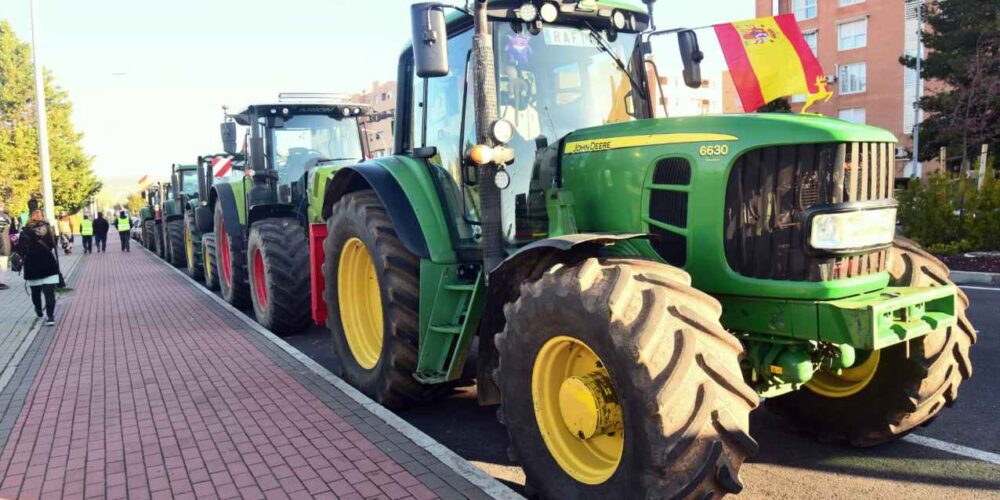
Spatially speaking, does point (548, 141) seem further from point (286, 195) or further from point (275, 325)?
point (286, 195)

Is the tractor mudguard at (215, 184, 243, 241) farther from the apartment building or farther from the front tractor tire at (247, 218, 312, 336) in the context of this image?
the apartment building

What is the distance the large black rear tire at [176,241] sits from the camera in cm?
1916

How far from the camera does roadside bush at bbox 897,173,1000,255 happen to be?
13219 millimetres

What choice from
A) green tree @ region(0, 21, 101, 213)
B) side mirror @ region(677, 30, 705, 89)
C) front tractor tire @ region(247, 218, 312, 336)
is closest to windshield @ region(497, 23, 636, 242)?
side mirror @ region(677, 30, 705, 89)

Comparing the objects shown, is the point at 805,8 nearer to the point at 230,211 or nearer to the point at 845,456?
the point at 230,211

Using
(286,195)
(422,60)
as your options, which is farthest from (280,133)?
(422,60)

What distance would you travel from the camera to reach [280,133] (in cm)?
1009

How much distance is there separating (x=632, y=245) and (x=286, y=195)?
23.0 feet

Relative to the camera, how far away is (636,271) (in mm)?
3219

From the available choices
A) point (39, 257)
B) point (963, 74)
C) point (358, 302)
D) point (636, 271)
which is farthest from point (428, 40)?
point (963, 74)

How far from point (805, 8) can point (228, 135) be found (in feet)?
136

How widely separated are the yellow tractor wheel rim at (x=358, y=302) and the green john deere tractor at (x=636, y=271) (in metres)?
0.73

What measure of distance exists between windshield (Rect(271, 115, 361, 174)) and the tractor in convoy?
13 millimetres

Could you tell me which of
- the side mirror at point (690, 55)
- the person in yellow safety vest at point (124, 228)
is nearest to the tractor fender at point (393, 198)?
the side mirror at point (690, 55)
